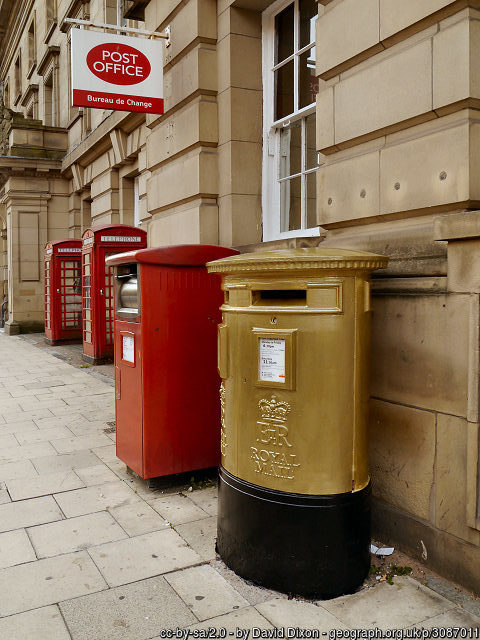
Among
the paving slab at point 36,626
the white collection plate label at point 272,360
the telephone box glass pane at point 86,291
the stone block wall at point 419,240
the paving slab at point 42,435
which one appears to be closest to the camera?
the paving slab at point 36,626

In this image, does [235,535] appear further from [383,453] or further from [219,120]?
[219,120]

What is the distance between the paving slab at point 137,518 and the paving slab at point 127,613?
0.64 meters

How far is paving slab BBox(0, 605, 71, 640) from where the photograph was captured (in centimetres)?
A: 241

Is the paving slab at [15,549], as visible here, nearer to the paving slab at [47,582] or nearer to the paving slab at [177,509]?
the paving slab at [47,582]

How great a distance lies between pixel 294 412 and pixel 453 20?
2261mm

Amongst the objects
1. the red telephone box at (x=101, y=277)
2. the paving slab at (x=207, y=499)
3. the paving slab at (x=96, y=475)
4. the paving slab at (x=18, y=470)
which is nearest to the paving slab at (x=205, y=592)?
the paving slab at (x=207, y=499)

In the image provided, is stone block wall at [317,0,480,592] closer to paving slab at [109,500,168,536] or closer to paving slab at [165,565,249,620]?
paving slab at [165,565,249,620]

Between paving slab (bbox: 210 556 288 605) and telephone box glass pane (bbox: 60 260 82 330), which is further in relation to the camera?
telephone box glass pane (bbox: 60 260 82 330)

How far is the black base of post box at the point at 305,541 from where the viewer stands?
8.75ft

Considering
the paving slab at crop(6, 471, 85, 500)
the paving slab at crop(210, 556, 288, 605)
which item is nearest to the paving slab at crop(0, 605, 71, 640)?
the paving slab at crop(210, 556, 288, 605)

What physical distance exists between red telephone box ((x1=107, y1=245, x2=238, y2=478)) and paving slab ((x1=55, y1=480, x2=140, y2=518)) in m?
0.19

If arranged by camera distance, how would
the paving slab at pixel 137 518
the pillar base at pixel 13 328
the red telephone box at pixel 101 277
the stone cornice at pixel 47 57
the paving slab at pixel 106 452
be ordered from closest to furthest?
1. the paving slab at pixel 137 518
2. the paving slab at pixel 106 452
3. the red telephone box at pixel 101 277
4. the stone cornice at pixel 47 57
5. the pillar base at pixel 13 328

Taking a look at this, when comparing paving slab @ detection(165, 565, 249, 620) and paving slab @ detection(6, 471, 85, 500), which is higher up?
paving slab @ detection(6, 471, 85, 500)

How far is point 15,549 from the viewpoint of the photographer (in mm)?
3201
